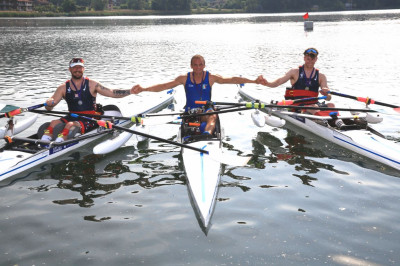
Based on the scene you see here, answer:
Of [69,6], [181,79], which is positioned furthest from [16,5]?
[181,79]

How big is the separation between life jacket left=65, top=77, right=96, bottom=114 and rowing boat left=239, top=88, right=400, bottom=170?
529 cm

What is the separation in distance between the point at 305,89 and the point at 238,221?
6.73 meters

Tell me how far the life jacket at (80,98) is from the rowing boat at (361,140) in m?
5.29

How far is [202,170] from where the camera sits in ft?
26.5

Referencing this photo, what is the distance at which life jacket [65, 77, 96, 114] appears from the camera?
10.3m

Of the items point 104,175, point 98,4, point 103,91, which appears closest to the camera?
point 104,175

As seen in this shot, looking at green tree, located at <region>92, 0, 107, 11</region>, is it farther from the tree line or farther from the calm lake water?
the calm lake water

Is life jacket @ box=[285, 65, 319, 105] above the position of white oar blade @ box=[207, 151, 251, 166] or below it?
above

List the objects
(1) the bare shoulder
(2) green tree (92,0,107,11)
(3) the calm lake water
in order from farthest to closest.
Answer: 1. (2) green tree (92,0,107,11)
2. (1) the bare shoulder
3. (3) the calm lake water

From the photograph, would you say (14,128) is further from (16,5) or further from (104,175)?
(16,5)

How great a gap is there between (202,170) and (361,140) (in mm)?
4516

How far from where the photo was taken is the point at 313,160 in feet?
32.3

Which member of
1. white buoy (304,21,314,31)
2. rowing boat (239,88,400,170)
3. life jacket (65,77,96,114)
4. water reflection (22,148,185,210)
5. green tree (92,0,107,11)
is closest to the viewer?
water reflection (22,148,185,210)

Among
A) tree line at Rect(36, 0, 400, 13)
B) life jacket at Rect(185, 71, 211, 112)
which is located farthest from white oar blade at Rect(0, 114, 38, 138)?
tree line at Rect(36, 0, 400, 13)
